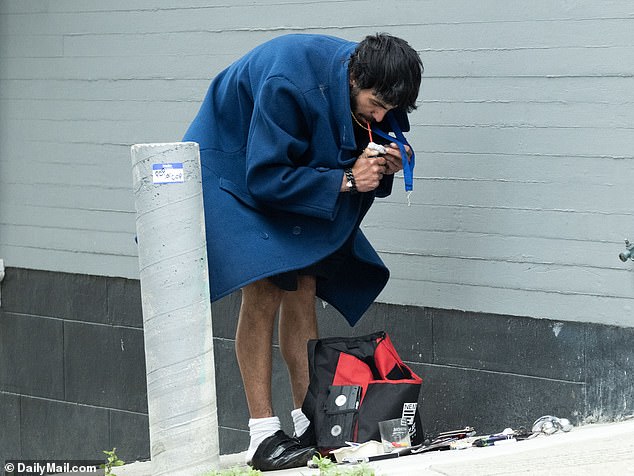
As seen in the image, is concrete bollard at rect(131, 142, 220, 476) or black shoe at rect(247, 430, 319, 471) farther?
black shoe at rect(247, 430, 319, 471)

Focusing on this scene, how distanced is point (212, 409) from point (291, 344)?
81 cm

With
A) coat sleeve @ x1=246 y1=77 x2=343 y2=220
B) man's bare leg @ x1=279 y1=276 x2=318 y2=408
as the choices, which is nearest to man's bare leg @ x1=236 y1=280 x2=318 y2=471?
man's bare leg @ x1=279 y1=276 x2=318 y2=408

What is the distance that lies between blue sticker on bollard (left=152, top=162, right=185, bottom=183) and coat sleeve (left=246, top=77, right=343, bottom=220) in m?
0.39

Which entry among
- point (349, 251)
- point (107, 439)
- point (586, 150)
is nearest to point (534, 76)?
point (586, 150)

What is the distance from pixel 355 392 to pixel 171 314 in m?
0.90

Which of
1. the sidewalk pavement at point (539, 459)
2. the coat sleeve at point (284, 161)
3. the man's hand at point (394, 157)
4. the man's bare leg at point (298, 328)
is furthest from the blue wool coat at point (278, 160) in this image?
the sidewalk pavement at point (539, 459)

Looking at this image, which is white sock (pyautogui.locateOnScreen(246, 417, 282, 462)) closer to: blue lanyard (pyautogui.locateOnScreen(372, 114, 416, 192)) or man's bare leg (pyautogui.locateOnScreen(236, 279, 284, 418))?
man's bare leg (pyautogui.locateOnScreen(236, 279, 284, 418))

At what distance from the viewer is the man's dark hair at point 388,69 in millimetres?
4586

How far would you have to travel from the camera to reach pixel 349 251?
510 centimetres

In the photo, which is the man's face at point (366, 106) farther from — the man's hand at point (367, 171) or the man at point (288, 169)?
the man's hand at point (367, 171)

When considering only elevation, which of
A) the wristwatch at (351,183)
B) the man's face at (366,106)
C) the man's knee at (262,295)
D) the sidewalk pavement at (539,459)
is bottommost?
the sidewalk pavement at (539,459)

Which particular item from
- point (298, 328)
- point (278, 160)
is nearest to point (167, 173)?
point (278, 160)

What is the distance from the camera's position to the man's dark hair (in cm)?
459

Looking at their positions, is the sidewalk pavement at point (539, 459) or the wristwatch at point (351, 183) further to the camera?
the wristwatch at point (351, 183)
